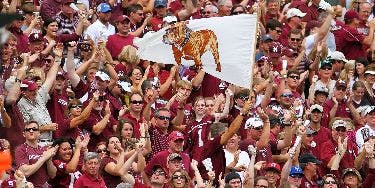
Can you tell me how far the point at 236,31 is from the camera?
55.7 ft

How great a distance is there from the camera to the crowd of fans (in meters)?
14.2

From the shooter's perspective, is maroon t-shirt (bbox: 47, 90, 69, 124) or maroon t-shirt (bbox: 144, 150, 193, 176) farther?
maroon t-shirt (bbox: 47, 90, 69, 124)

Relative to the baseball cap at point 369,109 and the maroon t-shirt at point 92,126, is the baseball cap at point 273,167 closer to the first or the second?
the maroon t-shirt at point 92,126

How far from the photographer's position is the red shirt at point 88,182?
13654 mm

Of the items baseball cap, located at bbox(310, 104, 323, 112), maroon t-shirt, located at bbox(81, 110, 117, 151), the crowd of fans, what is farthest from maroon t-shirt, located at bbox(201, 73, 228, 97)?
maroon t-shirt, located at bbox(81, 110, 117, 151)

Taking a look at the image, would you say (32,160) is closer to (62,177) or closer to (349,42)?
(62,177)

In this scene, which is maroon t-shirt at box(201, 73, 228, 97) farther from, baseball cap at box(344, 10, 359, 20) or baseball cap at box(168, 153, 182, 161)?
→ baseball cap at box(344, 10, 359, 20)

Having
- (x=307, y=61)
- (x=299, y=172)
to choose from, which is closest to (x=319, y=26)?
(x=307, y=61)

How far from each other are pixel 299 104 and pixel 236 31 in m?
1.76

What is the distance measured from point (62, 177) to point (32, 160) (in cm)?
61

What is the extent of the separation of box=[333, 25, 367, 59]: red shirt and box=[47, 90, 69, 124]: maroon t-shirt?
7597 millimetres

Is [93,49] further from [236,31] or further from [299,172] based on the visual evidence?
[299,172]

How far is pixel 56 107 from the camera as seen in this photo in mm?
15797

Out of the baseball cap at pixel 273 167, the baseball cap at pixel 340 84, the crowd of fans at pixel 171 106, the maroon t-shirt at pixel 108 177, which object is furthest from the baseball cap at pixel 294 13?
the maroon t-shirt at pixel 108 177
